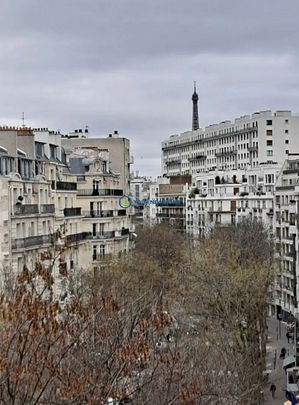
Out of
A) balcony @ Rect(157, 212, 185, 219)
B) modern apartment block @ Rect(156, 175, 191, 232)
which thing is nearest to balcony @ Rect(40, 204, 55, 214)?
modern apartment block @ Rect(156, 175, 191, 232)

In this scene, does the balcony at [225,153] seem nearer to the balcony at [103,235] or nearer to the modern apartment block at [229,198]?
the modern apartment block at [229,198]

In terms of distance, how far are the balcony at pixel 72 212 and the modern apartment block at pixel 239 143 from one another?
6335 cm

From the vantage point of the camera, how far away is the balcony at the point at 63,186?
62394 millimetres

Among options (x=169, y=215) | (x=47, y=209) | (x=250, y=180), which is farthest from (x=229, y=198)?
(x=47, y=209)

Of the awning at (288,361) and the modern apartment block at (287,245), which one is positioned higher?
the modern apartment block at (287,245)

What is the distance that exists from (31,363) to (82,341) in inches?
233

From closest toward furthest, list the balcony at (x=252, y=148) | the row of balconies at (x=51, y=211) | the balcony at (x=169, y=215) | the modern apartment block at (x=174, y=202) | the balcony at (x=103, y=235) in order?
the row of balconies at (x=51, y=211), the balcony at (x=103, y=235), the modern apartment block at (x=174, y=202), the balcony at (x=169, y=215), the balcony at (x=252, y=148)

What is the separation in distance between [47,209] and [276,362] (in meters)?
17.9

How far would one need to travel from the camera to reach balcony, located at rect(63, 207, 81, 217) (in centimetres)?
6481

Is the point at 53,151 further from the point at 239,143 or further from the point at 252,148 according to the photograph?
the point at 239,143

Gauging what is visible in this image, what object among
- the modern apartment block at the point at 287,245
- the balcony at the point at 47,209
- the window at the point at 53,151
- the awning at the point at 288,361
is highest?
the window at the point at 53,151

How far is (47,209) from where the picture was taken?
193ft

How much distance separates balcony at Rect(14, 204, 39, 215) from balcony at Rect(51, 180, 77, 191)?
5.76m

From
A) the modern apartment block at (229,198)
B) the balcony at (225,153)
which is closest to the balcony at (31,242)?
the modern apartment block at (229,198)
